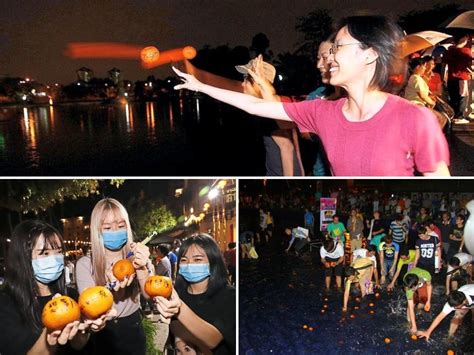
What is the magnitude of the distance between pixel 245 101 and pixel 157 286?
881 mm

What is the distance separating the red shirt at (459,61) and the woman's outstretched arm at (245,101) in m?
5.48

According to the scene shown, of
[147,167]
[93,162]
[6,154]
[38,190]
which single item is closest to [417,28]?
[147,167]

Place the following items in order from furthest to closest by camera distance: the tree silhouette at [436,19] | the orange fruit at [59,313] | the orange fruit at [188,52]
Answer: the tree silhouette at [436,19]
the orange fruit at [188,52]
the orange fruit at [59,313]

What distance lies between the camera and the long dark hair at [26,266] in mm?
2062

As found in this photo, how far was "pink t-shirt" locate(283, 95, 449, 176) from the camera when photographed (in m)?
1.73

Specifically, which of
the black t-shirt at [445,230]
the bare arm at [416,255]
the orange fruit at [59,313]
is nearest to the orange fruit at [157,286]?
the orange fruit at [59,313]

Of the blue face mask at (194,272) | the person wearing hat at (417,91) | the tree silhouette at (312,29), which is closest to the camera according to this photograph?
the blue face mask at (194,272)

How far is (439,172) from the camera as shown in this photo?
1.82 m

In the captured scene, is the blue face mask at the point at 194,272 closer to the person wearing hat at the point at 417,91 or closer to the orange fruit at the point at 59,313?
the orange fruit at the point at 59,313

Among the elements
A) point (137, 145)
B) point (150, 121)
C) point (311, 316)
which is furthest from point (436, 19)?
point (150, 121)

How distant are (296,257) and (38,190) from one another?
3.81ft

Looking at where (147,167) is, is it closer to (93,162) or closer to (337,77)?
(93,162)

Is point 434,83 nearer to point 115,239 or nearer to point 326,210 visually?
point 326,210

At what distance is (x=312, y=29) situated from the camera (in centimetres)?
343
